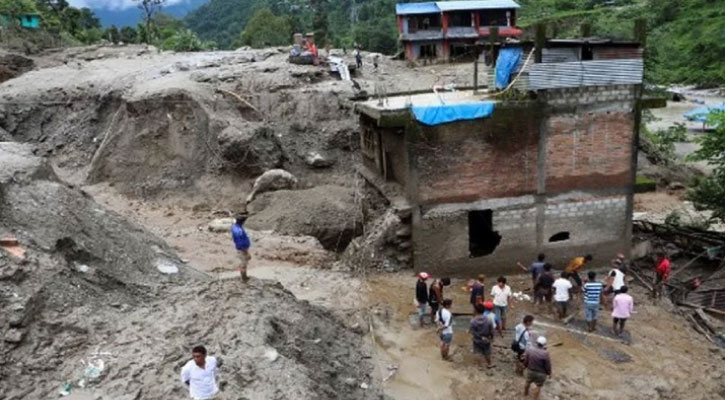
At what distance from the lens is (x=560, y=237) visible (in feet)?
57.0

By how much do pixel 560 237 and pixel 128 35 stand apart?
5720 centimetres

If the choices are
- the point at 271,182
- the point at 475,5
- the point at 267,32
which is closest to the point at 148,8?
the point at 267,32

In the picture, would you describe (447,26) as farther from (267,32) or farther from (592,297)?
(592,297)

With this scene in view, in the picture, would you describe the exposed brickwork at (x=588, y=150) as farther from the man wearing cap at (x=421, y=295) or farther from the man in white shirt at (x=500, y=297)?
the man wearing cap at (x=421, y=295)

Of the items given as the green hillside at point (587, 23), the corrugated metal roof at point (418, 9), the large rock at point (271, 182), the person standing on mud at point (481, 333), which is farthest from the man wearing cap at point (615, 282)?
the corrugated metal roof at point (418, 9)

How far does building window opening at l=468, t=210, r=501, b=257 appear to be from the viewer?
17094 millimetres

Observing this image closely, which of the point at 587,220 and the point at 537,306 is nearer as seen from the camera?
the point at 537,306

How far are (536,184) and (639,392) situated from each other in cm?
632

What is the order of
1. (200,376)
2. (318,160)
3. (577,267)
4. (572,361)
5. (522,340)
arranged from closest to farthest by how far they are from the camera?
(200,376)
(522,340)
(572,361)
(577,267)
(318,160)

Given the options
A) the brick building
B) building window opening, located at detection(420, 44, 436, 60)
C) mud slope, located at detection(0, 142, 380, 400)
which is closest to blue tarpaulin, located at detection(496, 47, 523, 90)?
mud slope, located at detection(0, 142, 380, 400)

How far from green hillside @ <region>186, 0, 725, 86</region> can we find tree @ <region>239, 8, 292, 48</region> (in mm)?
914

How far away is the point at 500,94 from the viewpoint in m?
16.8

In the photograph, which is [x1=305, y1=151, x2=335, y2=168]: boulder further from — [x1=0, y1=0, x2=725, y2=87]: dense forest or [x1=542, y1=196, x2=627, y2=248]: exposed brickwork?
[x1=542, y1=196, x2=627, y2=248]: exposed brickwork

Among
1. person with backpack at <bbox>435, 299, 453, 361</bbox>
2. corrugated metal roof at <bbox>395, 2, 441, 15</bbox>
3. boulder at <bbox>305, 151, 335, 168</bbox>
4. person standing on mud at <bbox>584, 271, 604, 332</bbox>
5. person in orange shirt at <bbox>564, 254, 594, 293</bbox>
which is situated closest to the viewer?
person with backpack at <bbox>435, 299, 453, 361</bbox>
